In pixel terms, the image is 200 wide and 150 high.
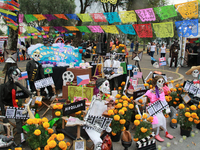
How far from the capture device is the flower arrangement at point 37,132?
2.88 m

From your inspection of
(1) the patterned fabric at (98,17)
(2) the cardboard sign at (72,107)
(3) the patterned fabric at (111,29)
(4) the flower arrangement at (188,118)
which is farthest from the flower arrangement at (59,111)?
(1) the patterned fabric at (98,17)

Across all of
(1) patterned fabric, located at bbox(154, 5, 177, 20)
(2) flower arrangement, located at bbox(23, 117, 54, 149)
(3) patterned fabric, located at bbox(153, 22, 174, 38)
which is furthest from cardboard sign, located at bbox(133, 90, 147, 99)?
Result: (1) patterned fabric, located at bbox(154, 5, 177, 20)

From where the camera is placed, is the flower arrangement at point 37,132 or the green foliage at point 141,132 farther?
the green foliage at point 141,132

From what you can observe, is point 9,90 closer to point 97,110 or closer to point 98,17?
point 97,110

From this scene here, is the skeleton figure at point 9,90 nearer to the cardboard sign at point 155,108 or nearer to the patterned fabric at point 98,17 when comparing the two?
the cardboard sign at point 155,108

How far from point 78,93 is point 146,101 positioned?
2317 millimetres

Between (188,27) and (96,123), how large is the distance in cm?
676

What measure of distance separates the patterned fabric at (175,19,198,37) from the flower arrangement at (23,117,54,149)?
7259 mm

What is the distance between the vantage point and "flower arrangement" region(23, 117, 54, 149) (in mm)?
2883

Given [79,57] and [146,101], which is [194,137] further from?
[79,57]

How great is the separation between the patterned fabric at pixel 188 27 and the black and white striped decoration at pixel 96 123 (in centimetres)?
648

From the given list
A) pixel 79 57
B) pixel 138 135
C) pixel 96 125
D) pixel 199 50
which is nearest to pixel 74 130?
pixel 96 125

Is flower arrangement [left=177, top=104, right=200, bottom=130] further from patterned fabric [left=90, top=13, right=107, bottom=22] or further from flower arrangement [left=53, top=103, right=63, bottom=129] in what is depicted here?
patterned fabric [left=90, top=13, right=107, bottom=22]

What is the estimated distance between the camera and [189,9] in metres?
6.96
